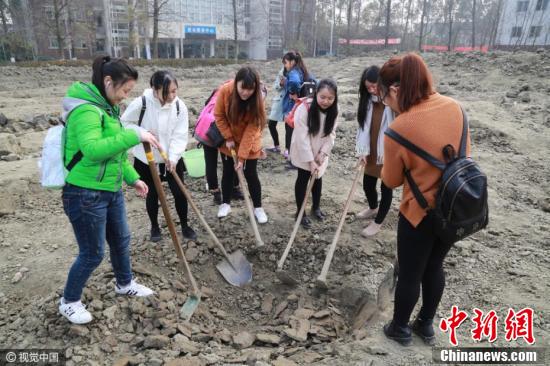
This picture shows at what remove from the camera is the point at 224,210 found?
14.3 feet

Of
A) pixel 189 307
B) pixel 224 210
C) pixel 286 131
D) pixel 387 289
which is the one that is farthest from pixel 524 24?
pixel 189 307

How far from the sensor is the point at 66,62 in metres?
21.6

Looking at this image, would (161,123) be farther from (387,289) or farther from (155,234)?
(387,289)

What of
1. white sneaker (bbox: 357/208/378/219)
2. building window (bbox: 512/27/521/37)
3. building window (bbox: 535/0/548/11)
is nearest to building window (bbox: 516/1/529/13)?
building window (bbox: 535/0/548/11)

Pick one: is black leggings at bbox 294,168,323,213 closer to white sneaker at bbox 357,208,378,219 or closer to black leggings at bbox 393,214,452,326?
white sneaker at bbox 357,208,378,219

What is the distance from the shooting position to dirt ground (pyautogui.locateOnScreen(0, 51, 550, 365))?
251 cm

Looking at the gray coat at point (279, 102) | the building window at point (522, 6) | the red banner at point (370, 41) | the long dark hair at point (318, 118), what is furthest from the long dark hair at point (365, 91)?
the red banner at point (370, 41)

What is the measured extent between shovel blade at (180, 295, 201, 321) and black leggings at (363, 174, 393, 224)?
2.08 meters

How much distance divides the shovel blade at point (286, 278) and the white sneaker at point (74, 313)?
5.12 ft

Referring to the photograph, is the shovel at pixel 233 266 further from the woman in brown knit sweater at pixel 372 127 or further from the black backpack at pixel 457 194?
the black backpack at pixel 457 194

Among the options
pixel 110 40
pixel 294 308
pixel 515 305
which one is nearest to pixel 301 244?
pixel 294 308

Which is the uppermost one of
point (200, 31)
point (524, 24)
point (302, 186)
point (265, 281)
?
point (524, 24)

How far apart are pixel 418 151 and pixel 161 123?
227 centimetres

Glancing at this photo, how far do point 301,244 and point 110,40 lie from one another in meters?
39.4
